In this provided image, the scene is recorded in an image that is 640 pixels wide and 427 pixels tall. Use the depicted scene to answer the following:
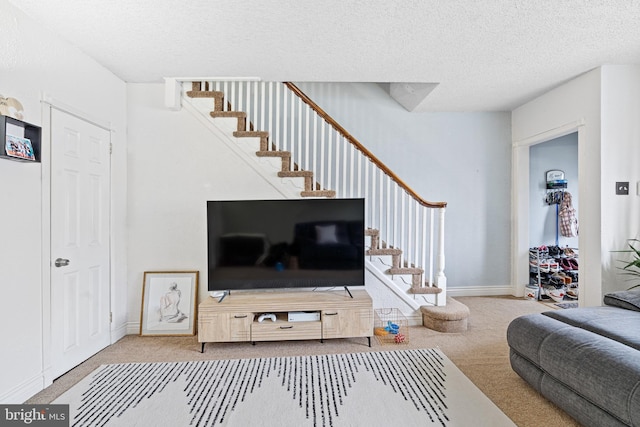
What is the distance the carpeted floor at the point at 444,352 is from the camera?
206cm

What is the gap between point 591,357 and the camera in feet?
5.65

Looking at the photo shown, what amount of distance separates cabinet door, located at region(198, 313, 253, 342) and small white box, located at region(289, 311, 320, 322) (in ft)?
1.23

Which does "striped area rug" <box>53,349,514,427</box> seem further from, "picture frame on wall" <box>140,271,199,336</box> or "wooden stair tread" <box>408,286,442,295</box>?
"wooden stair tread" <box>408,286,442,295</box>

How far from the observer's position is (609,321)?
211cm

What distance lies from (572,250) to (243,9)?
5.30m

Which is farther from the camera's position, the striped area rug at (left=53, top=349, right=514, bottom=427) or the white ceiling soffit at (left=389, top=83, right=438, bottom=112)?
the white ceiling soffit at (left=389, top=83, right=438, bottom=112)

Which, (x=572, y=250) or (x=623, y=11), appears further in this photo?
(x=572, y=250)

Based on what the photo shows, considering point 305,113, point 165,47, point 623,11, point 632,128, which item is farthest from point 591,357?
point 165,47

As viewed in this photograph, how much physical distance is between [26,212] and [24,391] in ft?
3.95

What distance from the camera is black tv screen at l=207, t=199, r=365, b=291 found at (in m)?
3.08

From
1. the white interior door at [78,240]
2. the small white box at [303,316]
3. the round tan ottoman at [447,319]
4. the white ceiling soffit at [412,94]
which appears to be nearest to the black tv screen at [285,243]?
the small white box at [303,316]

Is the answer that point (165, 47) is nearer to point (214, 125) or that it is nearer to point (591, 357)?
point (214, 125)

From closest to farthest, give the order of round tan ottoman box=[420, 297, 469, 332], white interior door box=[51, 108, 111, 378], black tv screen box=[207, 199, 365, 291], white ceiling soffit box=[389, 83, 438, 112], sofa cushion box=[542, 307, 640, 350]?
sofa cushion box=[542, 307, 640, 350]
white interior door box=[51, 108, 111, 378]
black tv screen box=[207, 199, 365, 291]
round tan ottoman box=[420, 297, 469, 332]
white ceiling soffit box=[389, 83, 438, 112]

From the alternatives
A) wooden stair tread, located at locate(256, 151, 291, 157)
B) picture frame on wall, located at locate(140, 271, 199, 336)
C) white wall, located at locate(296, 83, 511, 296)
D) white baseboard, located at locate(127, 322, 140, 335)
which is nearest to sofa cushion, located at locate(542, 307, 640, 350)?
white wall, located at locate(296, 83, 511, 296)
